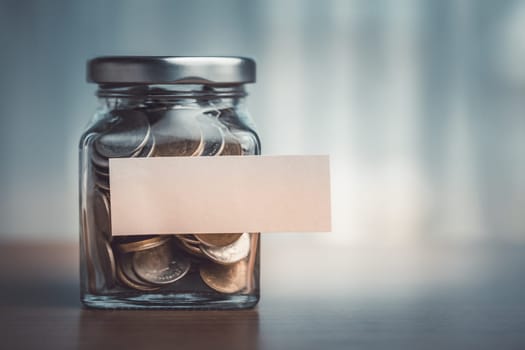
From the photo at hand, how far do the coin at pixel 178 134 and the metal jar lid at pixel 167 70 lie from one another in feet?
0.10

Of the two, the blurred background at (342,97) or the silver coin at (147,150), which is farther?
the blurred background at (342,97)

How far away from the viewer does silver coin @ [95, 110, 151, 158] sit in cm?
76

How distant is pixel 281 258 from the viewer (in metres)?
1.18

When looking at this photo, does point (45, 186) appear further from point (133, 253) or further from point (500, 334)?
point (500, 334)

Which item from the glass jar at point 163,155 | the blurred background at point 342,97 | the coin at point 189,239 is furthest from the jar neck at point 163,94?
the blurred background at point 342,97

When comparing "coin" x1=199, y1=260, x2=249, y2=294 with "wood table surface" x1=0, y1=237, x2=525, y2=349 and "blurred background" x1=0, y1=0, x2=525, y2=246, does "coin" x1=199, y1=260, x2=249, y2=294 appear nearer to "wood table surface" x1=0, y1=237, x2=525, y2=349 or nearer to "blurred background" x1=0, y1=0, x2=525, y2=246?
"wood table surface" x1=0, y1=237, x2=525, y2=349

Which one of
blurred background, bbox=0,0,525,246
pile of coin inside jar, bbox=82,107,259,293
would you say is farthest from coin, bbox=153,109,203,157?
blurred background, bbox=0,0,525,246

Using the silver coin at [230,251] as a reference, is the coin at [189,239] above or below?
above

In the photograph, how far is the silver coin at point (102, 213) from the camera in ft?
2.51

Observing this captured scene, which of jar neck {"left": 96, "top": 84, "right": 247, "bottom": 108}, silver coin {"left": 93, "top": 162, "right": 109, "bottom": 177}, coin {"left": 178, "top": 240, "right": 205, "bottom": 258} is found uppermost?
jar neck {"left": 96, "top": 84, "right": 247, "bottom": 108}

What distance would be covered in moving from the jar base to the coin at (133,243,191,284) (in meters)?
0.02

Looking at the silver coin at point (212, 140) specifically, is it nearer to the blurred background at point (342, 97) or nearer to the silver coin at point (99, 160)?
the silver coin at point (99, 160)

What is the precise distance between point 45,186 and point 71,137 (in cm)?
11

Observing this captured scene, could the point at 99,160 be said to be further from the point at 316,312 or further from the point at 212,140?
the point at 316,312
